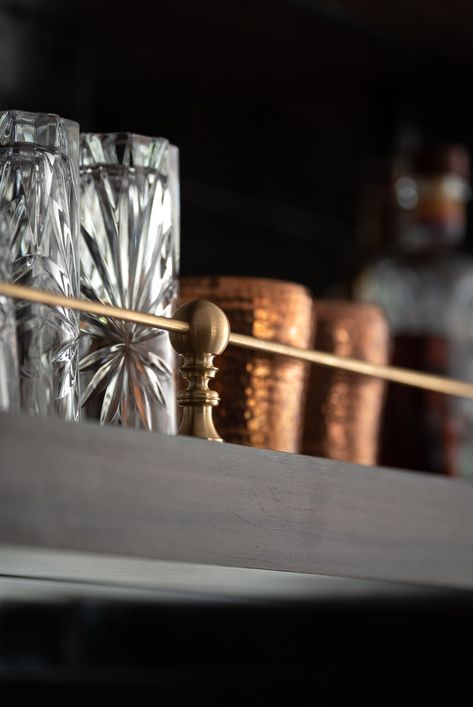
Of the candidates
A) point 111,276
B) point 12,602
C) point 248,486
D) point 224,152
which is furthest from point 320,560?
point 224,152

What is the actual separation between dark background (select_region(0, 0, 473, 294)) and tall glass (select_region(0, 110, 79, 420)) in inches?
13.6

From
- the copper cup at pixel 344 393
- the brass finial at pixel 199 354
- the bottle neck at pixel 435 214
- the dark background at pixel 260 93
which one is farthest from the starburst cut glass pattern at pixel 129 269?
the bottle neck at pixel 435 214

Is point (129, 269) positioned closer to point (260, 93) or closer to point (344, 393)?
point (344, 393)

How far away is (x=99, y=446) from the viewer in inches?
18.1

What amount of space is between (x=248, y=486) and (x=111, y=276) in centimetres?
15

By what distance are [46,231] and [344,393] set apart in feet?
0.87

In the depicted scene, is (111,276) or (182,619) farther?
(182,619)

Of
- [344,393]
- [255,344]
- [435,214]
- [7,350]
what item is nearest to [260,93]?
[435,214]

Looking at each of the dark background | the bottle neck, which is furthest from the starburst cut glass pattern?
the bottle neck

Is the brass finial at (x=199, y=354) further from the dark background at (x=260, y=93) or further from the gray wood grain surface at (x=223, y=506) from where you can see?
the dark background at (x=260, y=93)

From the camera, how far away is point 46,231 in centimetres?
56

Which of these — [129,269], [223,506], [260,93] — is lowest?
[223,506]

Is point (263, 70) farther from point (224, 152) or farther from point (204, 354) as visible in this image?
point (204, 354)

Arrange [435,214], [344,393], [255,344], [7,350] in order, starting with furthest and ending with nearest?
[435,214]
[344,393]
[255,344]
[7,350]
